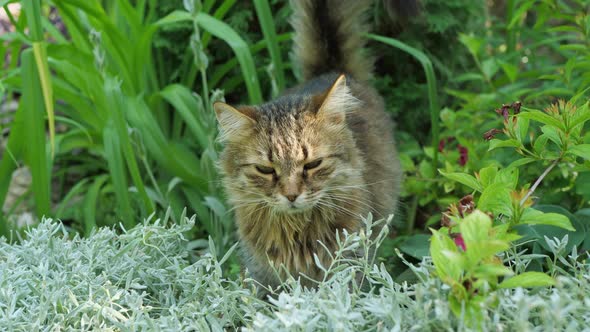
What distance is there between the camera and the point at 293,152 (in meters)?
2.21

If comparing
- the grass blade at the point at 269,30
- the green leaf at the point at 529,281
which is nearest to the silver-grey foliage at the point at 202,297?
the green leaf at the point at 529,281

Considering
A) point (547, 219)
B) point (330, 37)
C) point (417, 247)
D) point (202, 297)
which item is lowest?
point (417, 247)

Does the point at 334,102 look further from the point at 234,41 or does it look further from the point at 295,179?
the point at 234,41

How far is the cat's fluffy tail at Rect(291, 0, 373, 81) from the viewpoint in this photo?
300 cm

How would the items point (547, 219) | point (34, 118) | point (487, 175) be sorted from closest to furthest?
1. point (547, 219)
2. point (487, 175)
3. point (34, 118)

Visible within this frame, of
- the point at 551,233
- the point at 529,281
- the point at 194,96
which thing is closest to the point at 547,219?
the point at 529,281

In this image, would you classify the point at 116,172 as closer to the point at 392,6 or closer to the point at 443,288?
the point at 392,6

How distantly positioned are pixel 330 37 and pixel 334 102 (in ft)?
2.79

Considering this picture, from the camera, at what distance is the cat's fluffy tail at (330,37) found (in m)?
3.00

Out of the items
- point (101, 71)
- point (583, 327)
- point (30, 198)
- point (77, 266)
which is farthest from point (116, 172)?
point (583, 327)

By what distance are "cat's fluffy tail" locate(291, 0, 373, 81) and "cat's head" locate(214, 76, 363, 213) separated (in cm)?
72

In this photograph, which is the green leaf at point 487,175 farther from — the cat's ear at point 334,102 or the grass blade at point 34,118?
the grass blade at point 34,118

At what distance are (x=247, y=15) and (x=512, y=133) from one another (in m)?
2.20

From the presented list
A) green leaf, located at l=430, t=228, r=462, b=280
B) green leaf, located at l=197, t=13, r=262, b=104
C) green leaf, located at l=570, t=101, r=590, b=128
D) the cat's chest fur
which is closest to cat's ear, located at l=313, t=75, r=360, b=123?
the cat's chest fur
